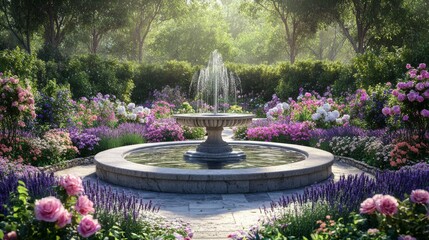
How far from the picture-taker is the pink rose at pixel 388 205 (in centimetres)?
375

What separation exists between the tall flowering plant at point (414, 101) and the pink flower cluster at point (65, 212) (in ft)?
23.6

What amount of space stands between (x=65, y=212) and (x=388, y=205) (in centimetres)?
242

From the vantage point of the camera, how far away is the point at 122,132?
44.2 ft

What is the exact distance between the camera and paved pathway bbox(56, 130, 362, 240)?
6225mm

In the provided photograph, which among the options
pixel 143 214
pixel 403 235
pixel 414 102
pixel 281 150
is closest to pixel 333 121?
pixel 281 150

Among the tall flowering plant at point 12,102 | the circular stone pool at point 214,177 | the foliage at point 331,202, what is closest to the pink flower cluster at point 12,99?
the tall flowering plant at point 12,102

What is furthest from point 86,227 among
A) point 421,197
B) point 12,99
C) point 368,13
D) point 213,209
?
point 368,13

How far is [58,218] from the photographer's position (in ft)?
11.6

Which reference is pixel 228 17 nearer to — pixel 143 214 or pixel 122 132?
pixel 122 132

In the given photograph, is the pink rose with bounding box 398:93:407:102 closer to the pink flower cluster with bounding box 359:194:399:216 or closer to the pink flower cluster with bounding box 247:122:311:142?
the pink flower cluster with bounding box 247:122:311:142

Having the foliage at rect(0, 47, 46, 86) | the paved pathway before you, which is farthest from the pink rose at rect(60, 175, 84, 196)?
the foliage at rect(0, 47, 46, 86)

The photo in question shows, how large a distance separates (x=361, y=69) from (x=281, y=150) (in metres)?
8.06

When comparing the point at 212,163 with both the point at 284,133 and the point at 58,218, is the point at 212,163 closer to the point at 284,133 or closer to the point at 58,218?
the point at 284,133

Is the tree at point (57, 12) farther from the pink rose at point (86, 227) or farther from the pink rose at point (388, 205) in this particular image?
the pink rose at point (388, 205)
